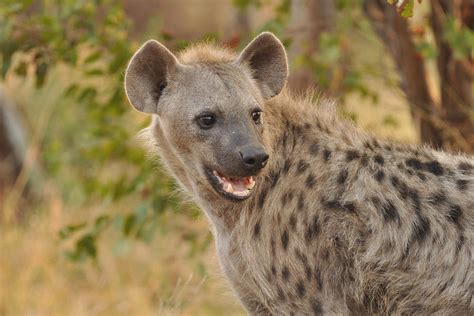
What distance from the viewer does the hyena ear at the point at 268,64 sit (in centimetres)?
485

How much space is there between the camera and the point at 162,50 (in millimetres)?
4645

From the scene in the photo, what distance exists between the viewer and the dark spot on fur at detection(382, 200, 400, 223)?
176 inches

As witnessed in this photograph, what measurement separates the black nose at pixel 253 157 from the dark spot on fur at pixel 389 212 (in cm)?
59

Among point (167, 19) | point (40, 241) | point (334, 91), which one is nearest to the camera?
point (334, 91)

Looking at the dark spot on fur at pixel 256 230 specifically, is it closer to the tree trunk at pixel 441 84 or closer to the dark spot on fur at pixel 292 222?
the dark spot on fur at pixel 292 222

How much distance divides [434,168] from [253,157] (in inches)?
33.2

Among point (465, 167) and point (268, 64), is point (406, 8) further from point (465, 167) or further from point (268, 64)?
point (268, 64)

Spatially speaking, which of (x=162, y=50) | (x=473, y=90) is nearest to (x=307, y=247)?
(x=162, y=50)

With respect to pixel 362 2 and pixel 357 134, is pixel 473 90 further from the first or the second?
pixel 357 134

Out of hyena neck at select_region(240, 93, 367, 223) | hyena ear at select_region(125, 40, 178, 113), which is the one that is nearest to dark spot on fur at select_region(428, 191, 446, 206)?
hyena neck at select_region(240, 93, 367, 223)

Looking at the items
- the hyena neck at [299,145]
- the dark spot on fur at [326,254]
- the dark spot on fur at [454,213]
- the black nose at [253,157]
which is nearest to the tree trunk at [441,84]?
the hyena neck at [299,145]

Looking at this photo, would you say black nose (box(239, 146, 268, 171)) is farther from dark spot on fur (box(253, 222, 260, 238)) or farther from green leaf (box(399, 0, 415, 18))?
green leaf (box(399, 0, 415, 18))

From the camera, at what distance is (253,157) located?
4.31 metres

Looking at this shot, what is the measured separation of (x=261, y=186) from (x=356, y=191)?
45 cm
